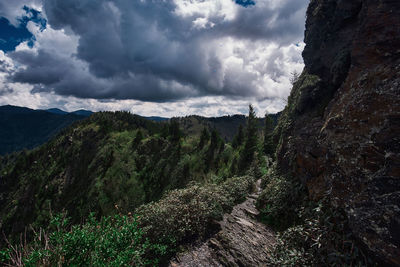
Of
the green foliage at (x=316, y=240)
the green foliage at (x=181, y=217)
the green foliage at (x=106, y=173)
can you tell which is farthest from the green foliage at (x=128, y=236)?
the green foliage at (x=106, y=173)

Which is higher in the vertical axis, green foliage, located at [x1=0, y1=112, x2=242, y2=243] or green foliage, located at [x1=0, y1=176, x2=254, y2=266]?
green foliage, located at [x1=0, y1=176, x2=254, y2=266]

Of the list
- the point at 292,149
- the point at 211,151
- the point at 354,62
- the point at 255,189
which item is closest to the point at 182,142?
the point at 211,151

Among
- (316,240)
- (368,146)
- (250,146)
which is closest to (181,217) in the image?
(316,240)

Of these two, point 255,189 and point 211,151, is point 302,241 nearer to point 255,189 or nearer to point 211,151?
point 255,189

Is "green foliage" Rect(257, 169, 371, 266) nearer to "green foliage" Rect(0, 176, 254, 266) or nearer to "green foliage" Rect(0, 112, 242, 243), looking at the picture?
"green foliage" Rect(0, 176, 254, 266)

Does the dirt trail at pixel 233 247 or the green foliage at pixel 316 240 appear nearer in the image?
the green foliage at pixel 316 240

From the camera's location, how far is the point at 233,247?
661 cm

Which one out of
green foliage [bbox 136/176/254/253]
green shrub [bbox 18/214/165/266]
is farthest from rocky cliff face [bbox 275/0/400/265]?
green shrub [bbox 18/214/165/266]

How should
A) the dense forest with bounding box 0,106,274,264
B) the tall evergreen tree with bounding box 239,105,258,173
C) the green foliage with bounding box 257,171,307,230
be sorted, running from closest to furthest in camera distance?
the green foliage with bounding box 257,171,307,230 → the tall evergreen tree with bounding box 239,105,258,173 → the dense forest with bounding box 0,106,274,264

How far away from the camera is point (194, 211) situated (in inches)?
295

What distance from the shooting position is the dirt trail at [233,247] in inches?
241

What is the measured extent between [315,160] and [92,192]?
4400 centimetres

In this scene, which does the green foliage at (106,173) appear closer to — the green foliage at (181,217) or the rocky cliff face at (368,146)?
the green foliage at (181,217)

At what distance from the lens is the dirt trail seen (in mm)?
6109
